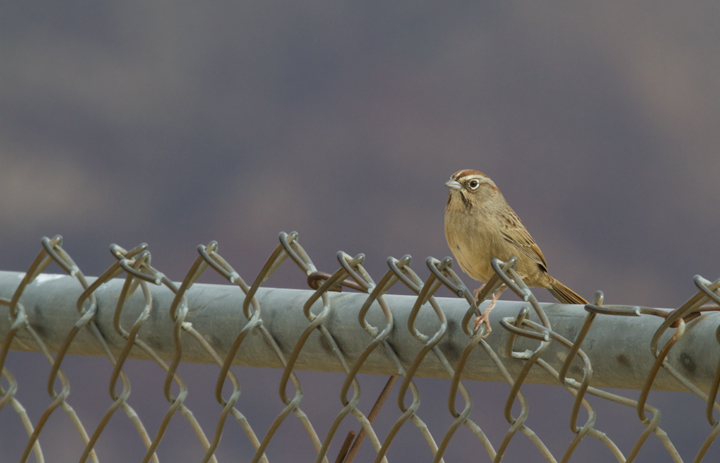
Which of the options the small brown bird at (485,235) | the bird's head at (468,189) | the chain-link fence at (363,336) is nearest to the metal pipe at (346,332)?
the chain-link fence at (363,336)

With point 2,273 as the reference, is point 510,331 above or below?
above

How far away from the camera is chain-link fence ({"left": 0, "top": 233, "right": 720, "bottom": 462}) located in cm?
98

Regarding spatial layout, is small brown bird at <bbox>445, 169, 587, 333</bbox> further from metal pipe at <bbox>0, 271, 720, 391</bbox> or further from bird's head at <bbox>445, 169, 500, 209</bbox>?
metal pipe at <bbox>0, 271, 720, 391</bbox>

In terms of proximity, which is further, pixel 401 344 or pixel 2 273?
pixel 2 273

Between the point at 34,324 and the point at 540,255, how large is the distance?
162 cm

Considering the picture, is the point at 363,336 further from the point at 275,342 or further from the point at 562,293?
the point at 562,293

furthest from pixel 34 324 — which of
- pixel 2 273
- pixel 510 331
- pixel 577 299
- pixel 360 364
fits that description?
pixel 577 299

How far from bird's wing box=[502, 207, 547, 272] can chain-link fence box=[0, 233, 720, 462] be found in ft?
3.90

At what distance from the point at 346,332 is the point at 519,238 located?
1.30 meters

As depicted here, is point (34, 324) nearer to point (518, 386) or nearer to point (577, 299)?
point (518, 386)

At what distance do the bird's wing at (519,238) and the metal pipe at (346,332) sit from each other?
1.20 m

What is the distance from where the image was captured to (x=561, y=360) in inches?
42.1

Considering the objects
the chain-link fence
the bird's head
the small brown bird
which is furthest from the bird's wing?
the chain-link fence

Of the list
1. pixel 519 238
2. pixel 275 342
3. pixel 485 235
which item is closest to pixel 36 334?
pixel 275 342
